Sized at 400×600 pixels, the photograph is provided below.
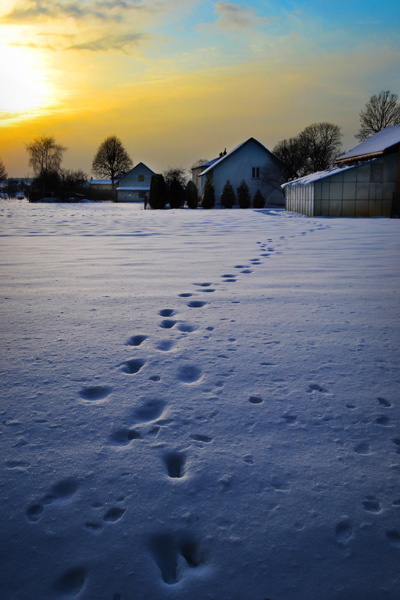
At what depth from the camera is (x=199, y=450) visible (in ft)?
5.26

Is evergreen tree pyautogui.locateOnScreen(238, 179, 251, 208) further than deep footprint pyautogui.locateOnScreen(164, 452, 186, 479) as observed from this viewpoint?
Yes

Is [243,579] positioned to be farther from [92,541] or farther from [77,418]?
[77,418]

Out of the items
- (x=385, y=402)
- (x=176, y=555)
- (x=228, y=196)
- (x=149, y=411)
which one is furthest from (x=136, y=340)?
(x=228, y=196)

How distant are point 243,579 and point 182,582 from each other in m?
0.16

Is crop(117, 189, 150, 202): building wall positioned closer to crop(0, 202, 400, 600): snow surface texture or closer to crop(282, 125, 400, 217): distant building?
crop(282, 125, 400, 217): distant building

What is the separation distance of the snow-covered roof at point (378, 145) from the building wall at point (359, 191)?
51 cm

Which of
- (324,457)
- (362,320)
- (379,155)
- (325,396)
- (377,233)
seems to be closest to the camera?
(324,457)

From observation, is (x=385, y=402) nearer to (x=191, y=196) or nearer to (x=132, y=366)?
(x=132, y=366)

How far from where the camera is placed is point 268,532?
124cm

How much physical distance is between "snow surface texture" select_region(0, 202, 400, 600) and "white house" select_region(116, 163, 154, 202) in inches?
2006

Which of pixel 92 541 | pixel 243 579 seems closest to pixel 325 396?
pixel 243 579

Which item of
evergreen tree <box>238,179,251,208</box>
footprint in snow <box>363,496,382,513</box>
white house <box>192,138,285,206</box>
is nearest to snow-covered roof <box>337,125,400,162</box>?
evergreen tree <box>238,179,251,208</box>

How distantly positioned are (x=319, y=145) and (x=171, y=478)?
4561 centimetres

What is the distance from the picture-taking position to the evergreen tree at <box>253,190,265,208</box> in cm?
3121
